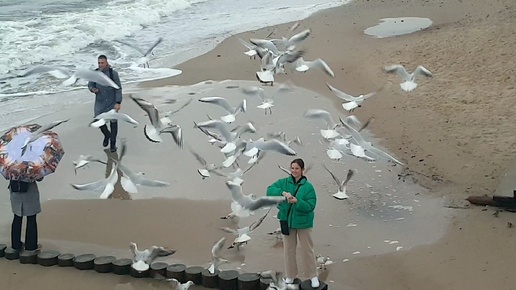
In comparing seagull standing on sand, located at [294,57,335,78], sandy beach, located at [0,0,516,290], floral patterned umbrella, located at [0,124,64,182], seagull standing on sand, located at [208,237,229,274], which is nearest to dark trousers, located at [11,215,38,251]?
sandy beach, located at [0,0,516,290]

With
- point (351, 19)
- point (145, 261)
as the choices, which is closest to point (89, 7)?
point (351, 19)

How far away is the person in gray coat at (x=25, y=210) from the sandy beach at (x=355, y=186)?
26 cm

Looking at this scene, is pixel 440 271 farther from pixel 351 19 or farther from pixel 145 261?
pixel 351 19

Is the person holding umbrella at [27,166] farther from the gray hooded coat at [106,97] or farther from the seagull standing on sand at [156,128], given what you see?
the gray hooded coat at [106,97]

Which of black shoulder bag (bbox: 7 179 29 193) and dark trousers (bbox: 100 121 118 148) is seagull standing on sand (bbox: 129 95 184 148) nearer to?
dark trousers (bbox: 100 121 118 148)

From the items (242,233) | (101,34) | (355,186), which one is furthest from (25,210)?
(101,34)

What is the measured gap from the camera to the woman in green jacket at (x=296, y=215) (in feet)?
19.4

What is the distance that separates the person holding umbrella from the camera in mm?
6613

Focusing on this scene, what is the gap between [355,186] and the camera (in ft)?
28.3

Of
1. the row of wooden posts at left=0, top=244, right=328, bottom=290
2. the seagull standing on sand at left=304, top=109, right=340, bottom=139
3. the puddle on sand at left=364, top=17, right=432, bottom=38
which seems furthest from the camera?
the puddle on sand at left=364, top=17, right=432, bottom=38

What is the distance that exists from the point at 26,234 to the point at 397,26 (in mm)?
15112

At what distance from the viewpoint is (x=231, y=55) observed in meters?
16.7

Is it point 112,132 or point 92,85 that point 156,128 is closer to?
point 112,132

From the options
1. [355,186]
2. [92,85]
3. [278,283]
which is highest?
[92,85]
